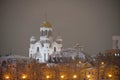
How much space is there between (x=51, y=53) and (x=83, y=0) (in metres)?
4.09

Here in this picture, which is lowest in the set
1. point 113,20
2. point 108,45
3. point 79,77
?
point 79,77

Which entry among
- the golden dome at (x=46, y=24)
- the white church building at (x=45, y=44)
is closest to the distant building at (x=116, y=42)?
the white church building at (x=45, y=44)

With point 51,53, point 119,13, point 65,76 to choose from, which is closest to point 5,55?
point 51,53

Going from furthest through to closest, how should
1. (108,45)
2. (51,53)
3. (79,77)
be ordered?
(51,53) < (108,45) < (79,77)

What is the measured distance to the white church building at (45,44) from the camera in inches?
593

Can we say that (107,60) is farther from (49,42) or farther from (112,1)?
(49,42)

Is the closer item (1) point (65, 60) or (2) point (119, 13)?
(2) point (119, 13)

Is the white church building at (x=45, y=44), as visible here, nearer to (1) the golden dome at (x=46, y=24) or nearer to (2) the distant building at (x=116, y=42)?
(1) the golden dome at (x=46, y=24)

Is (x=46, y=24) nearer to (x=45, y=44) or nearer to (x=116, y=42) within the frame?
(x=45, y=44)

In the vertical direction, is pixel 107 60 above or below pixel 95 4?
below

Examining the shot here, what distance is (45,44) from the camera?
15.4m

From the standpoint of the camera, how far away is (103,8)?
12234 millimetres

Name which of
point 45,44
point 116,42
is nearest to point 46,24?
point 45,44

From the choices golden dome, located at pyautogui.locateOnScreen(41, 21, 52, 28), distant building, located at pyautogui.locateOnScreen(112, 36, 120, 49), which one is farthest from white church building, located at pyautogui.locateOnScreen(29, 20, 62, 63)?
distant building, located at pyautogui.locateOnScreen(112, 36, 120, 49)
